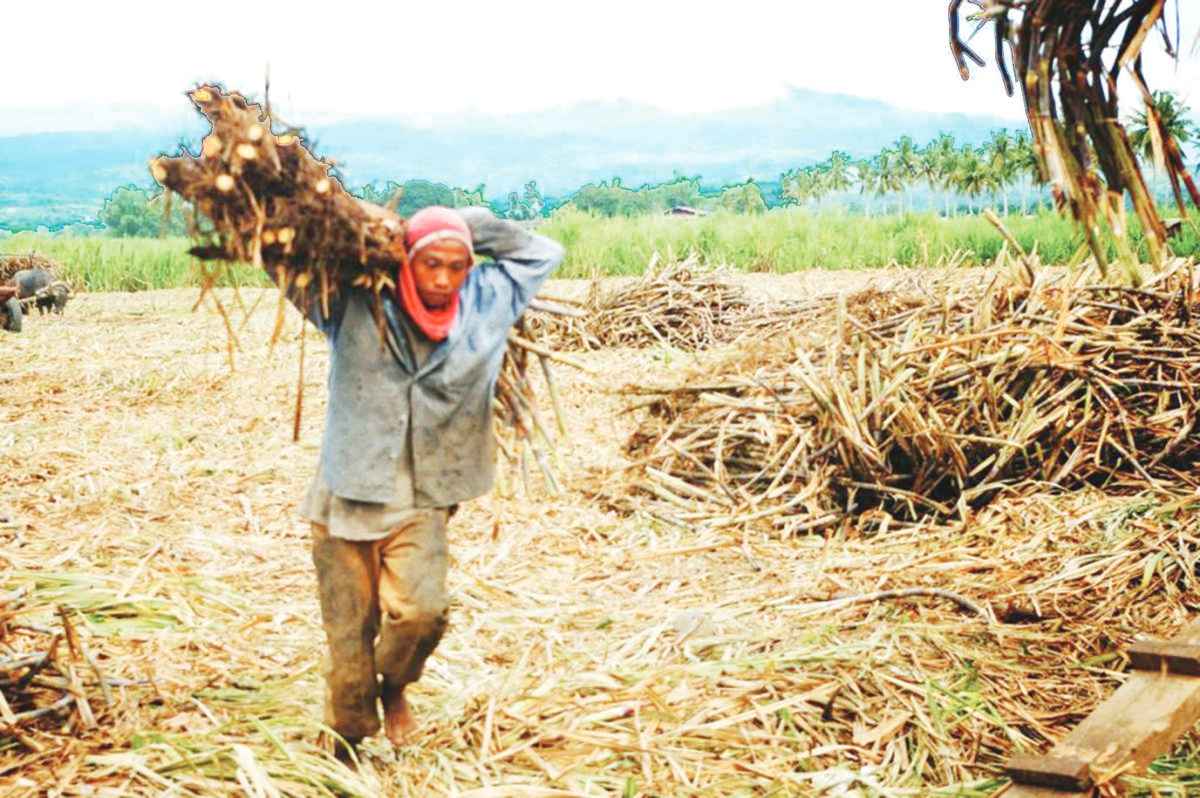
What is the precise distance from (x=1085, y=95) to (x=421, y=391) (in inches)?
64.4

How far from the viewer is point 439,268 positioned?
279cm

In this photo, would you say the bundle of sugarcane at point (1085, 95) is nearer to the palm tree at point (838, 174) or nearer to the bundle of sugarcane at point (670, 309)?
the bundle of sugarcane at point (670, 309)

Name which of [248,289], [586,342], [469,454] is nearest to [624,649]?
[469,454]

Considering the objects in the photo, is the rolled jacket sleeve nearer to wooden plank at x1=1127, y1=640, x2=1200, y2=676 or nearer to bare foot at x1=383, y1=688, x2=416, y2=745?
bare foot at x1=383, y1=688, x2=416, y2=745

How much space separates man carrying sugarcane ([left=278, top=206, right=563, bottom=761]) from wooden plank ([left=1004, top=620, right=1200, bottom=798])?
52.8 inches

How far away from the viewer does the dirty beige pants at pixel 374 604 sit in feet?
9.48

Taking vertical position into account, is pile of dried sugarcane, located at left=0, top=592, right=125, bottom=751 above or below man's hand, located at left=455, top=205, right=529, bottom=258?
below

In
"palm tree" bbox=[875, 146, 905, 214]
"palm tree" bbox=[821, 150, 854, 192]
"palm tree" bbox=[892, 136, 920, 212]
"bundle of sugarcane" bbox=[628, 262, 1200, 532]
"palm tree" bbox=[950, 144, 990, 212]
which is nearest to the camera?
"bundle of sugarcane" bbox=[628, 262, 1200, 532]

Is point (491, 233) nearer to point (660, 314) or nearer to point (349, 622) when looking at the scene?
point (349, 622)

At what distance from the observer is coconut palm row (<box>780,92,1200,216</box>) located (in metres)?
68.8

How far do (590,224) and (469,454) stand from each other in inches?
685

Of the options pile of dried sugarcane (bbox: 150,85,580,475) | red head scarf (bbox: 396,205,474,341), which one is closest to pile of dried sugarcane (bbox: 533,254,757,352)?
red head scarf (bbox: 396,205,474,341)

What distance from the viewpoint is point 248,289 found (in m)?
18.5

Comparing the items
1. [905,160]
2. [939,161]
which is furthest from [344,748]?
[905,160]
